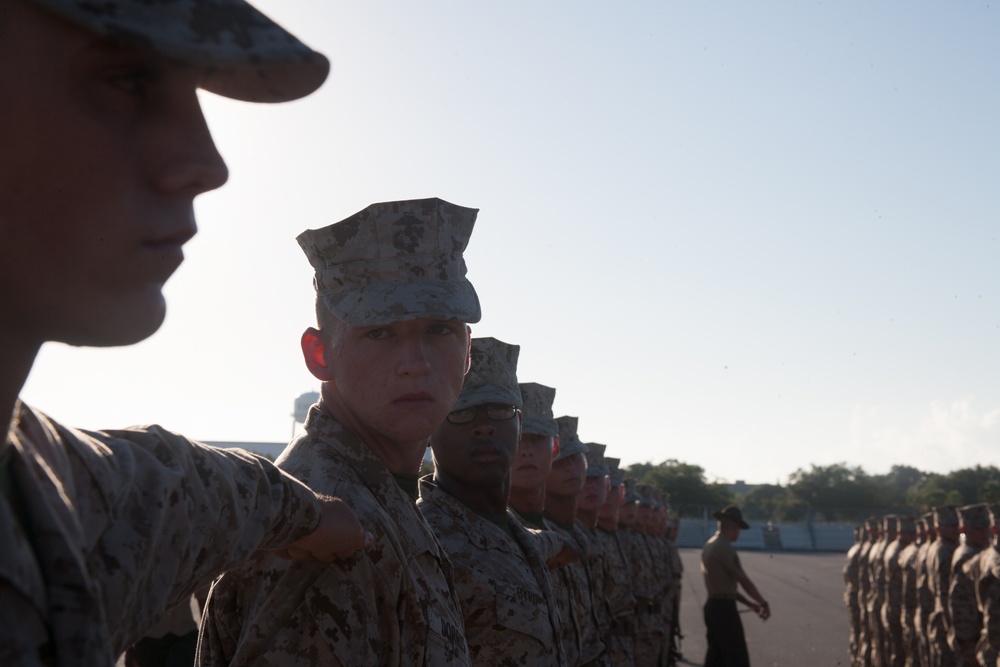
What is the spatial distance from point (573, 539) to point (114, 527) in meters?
5.78

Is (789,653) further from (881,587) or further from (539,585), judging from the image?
(539,585)

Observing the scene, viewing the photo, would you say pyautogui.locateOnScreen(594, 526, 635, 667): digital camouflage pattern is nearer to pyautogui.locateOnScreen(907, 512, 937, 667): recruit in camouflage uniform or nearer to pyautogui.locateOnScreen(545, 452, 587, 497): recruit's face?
pyautogui.locateOnScreen(545, 452, 587, 497): recruit's face

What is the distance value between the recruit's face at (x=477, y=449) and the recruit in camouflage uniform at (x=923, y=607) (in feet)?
36.8

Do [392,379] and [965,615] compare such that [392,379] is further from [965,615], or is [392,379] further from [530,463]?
[965,615]

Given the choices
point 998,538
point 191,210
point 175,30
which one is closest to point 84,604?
point 191,210

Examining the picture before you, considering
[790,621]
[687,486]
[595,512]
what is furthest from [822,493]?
[595,512]

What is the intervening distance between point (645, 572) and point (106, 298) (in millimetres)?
14093

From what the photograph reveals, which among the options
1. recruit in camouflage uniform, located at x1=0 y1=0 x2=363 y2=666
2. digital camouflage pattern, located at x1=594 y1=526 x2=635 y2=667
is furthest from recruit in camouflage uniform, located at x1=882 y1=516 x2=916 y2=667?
recruit in camouflage uniform, located at x1=0 y1=0 x2=363 y2=666

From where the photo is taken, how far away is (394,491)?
2.75m

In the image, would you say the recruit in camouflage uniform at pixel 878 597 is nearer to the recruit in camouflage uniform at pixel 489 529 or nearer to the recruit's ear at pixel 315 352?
the recruit in camouflage uniform at pixel 489 529

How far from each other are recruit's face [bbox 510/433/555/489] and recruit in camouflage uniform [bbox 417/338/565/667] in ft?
3.97

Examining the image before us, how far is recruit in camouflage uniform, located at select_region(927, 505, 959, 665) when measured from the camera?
1262 centimetres

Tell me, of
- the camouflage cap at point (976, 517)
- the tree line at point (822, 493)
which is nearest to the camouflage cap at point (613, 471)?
the camouflage cap at point (976, 517)

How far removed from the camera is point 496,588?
3.93m
